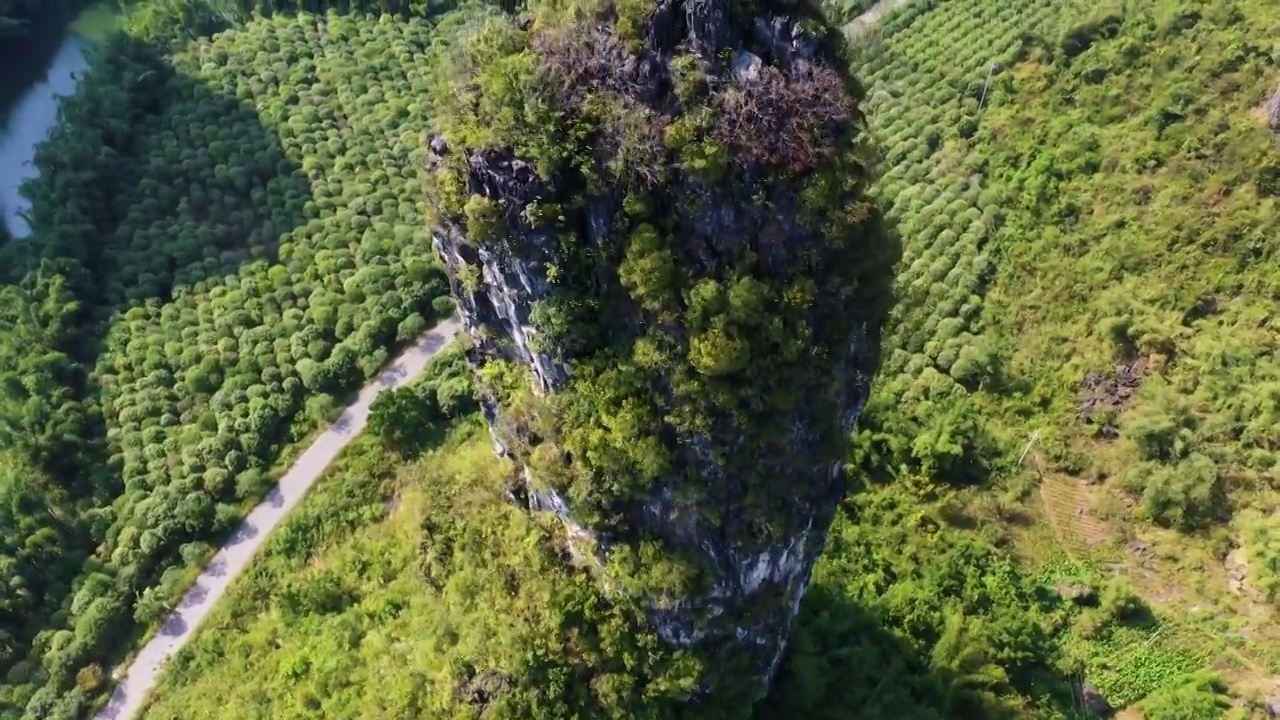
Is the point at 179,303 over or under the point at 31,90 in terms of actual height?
under

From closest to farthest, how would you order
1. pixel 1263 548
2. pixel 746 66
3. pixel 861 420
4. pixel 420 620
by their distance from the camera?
pixel 746 66 < pixel 420 620 < pixel 1263 548 < pixel 861 420

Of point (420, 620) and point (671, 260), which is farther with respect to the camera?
point (420, 620)

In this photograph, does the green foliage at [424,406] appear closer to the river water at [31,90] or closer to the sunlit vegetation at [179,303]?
the sunlit vegetation at [179,303]

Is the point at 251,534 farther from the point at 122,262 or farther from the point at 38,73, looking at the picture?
the point at 38,73

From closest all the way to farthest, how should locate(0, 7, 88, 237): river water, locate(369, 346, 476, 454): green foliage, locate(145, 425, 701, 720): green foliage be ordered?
locate(145, 425, 701, 720): green foliage → locate(369, 346, 476, 454): green foliage → locate(0, 7, 88, 237): river water

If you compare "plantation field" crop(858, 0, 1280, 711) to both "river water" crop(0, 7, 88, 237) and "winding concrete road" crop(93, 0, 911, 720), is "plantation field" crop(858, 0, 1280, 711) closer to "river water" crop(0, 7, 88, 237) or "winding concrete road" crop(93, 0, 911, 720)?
"winding concrete road" crop(93, 0, 911, 720)

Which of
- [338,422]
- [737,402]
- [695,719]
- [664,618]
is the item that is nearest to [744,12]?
[737,402]

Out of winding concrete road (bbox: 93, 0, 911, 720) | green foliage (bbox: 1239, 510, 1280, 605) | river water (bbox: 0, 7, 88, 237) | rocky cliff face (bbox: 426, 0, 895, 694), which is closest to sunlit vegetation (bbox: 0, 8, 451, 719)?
winding concrete road (bbox: 93, 0, 911, 720)

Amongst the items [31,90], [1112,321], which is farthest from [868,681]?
[31,90]
